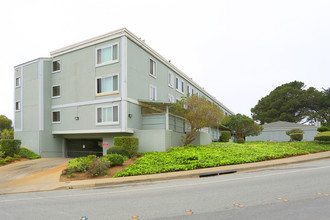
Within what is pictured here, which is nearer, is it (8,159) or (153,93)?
(8,159)

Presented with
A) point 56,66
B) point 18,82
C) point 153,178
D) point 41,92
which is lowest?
point 153,178

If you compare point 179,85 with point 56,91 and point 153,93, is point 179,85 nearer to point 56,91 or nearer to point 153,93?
point 153,93

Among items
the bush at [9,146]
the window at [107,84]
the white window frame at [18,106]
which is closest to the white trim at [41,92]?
the bush at [9,146]

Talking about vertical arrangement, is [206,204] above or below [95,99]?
below

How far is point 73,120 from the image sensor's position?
21703 mm

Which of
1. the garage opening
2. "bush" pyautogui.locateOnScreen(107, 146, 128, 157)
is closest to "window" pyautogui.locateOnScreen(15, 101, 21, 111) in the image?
the garage opening

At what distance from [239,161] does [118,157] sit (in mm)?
6644

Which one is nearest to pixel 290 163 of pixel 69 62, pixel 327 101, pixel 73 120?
pixel 73 120

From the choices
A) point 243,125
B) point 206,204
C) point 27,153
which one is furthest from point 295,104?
point 206,204

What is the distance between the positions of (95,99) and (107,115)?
180 centimetres

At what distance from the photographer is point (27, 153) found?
20.6 m

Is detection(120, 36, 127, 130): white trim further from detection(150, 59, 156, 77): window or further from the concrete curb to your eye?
the concrete curb

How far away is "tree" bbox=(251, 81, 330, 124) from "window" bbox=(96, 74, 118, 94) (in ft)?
155

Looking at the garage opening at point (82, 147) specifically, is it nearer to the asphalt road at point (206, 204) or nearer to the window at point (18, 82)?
the window at point (18, 82)
